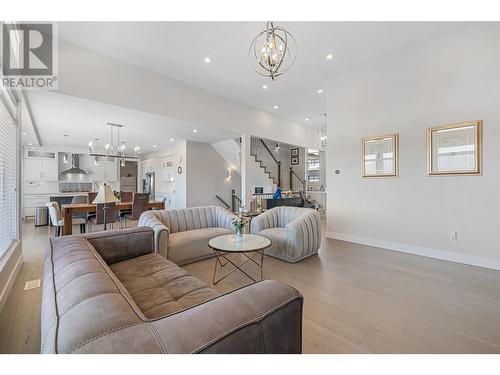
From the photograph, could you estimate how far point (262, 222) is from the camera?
3.90 metres

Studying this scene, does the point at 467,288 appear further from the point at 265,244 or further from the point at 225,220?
the point at 225,220

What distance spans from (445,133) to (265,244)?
3393mm

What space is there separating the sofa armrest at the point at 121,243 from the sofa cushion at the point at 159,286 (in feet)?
0.30

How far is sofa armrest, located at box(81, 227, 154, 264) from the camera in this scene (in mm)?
2166

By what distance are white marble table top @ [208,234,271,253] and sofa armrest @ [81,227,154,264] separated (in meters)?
0.75

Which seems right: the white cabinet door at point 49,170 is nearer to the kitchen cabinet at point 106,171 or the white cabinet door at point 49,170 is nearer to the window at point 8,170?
the kitchen cabinet at point 106,171

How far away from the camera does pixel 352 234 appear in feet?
14.9

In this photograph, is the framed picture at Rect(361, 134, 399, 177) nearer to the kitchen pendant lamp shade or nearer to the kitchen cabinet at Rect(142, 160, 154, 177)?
the kitchen pendant lamp shade

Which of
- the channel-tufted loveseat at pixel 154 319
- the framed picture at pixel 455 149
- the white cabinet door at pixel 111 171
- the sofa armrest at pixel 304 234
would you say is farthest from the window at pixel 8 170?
the white cabinet door at pixel 111 171

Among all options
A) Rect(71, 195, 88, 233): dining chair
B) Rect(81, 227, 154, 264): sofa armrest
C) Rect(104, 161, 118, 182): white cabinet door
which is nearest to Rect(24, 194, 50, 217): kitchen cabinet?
Rect(104, 161, 118, 182): white cabinet door

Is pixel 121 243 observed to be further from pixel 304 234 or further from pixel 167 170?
pixel 167 170
